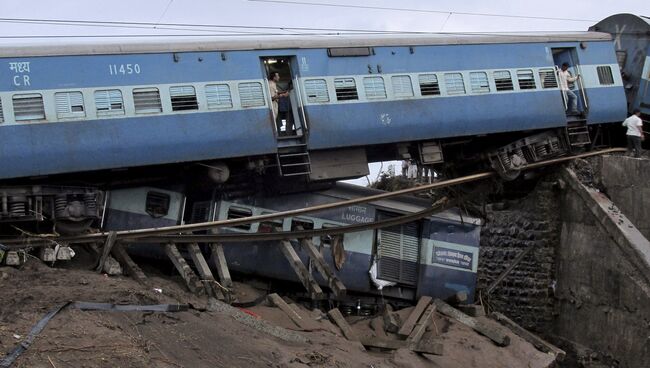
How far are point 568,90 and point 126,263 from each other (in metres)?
11.1

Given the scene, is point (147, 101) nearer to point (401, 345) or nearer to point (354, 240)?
point (354, 240)

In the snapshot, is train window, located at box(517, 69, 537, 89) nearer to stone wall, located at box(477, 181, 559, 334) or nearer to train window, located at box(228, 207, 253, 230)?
stone wall, located at box(477, 181, 559, 334)

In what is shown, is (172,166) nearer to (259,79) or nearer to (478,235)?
(259,79)

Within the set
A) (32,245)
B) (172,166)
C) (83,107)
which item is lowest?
(32,245)

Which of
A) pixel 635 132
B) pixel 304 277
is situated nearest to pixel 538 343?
pixel 304 277

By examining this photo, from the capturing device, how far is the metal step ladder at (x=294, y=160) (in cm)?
1518

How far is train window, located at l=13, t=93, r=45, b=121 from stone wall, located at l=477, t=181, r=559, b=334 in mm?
11074

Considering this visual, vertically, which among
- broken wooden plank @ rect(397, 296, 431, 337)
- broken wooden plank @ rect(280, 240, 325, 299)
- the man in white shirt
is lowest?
broken wooden plank @ rect(397, 296, 431, 337)

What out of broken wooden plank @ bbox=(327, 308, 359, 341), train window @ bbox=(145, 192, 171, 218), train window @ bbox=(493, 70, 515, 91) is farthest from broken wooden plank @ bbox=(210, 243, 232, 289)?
train window @ bbox=(493, 70, 515, 91)

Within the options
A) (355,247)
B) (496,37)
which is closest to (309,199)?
(355,247)

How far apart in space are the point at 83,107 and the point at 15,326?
16.2 feet

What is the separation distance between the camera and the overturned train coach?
1509cm

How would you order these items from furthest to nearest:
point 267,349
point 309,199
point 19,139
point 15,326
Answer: point 309,199
point 19,139
point 267,349
point 15,326

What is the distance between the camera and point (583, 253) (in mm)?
17953
